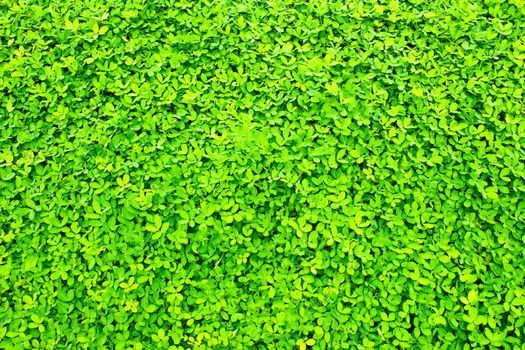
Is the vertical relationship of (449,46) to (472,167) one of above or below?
above

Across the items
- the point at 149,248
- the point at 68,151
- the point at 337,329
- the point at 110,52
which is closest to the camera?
the point at 337,329

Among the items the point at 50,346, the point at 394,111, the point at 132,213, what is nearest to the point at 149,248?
the point at 132,213

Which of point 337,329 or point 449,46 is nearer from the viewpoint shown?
point 337,329

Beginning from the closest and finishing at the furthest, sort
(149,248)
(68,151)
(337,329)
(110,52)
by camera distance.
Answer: (337,329) < (149,248) < (68,151) < (110,52)

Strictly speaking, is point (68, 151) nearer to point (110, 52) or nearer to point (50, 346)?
point (110, 52)

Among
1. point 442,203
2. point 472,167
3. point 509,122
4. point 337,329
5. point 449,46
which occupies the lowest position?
point 337,329

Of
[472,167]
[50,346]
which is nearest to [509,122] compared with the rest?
[472,167]

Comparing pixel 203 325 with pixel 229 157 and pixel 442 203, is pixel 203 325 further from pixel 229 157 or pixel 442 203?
pixel 442 203
